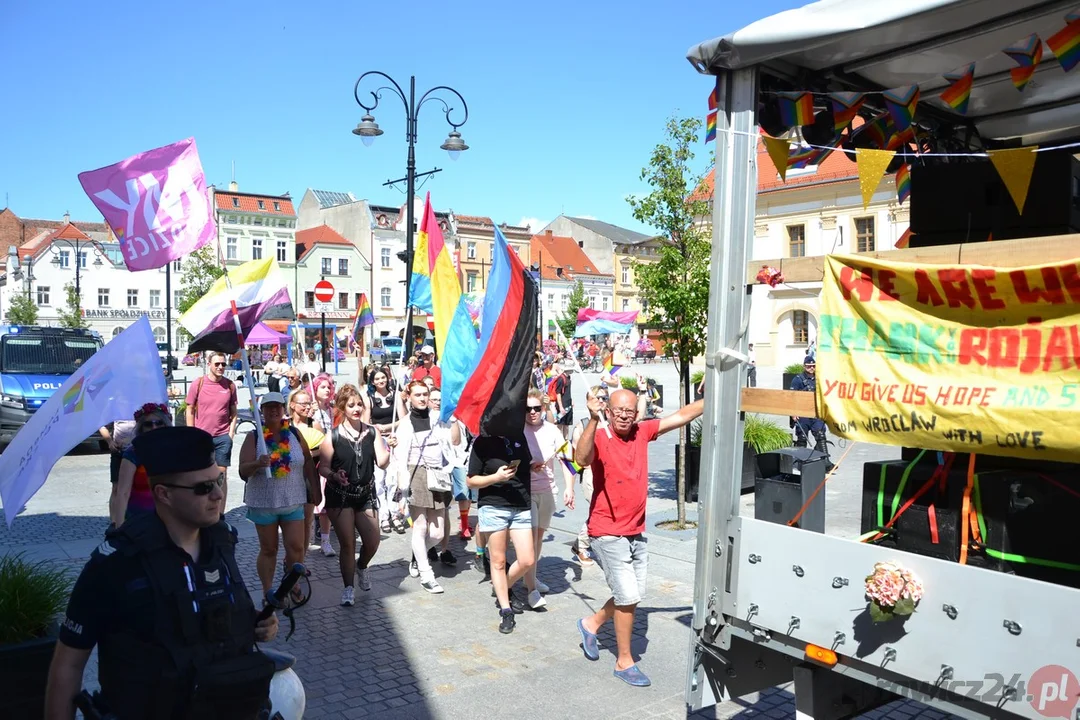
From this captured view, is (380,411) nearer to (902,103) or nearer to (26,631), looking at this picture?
(26,631)

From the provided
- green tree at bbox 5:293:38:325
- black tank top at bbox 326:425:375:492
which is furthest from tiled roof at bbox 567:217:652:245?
black tank top at bbox 326:425:375:492

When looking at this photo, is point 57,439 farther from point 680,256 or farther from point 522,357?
point 680,256

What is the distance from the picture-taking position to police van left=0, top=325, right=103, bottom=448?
15945mm

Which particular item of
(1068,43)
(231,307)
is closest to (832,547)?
(1068,43)

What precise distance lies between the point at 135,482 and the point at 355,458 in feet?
6.24

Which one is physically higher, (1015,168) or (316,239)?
(316,239)

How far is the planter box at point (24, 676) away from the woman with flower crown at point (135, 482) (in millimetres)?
1481

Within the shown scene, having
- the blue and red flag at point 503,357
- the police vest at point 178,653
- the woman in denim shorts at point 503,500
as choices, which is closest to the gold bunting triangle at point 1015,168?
the police vest at point 178,653

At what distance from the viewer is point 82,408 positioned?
4410mm

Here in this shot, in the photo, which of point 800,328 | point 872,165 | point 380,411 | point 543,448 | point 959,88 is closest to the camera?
point 872,165

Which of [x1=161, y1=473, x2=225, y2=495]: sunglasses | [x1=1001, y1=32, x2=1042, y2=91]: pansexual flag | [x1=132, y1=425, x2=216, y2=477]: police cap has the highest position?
[x1=1001, y1=32, x2=1042, y2=91]: pansexual flag

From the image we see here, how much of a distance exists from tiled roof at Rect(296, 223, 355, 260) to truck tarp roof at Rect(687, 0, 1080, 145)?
69885 mm

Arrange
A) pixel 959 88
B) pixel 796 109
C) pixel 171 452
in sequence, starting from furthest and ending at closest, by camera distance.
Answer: pixel 959 88, pixel 796 109, pixel 171 452

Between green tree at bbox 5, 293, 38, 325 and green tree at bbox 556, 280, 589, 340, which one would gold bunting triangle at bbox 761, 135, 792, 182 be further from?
green tree at bbox 556, 280, 589, 340
